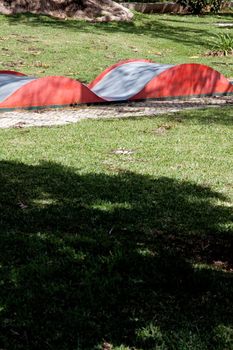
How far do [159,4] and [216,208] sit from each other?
104ft

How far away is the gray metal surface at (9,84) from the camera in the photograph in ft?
41.0

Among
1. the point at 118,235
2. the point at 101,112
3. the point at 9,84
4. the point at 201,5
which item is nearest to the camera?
A: the point at 118,235

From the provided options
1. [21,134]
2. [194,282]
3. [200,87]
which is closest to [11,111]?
[21,134]

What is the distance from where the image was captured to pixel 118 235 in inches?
224

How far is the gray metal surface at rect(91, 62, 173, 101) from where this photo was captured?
14067 mm

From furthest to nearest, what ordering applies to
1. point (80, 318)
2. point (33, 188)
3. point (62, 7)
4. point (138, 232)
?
point (62, 7), point (33, 188), point (138, 232), point (80, 318)

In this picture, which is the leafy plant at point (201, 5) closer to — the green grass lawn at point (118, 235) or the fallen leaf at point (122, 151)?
the green grass lawn at point (118, 235)

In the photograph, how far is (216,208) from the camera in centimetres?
A: 650

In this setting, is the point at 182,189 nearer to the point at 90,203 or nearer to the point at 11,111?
the point at 90,203

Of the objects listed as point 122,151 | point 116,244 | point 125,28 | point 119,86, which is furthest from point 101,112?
point 125,28

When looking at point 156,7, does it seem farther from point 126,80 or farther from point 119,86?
point 119,86

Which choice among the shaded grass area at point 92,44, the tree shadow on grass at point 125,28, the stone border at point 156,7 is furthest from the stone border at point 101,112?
the stone border at point 156,7

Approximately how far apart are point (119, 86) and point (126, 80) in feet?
1.04

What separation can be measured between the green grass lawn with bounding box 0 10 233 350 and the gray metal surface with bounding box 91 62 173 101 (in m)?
2.65
